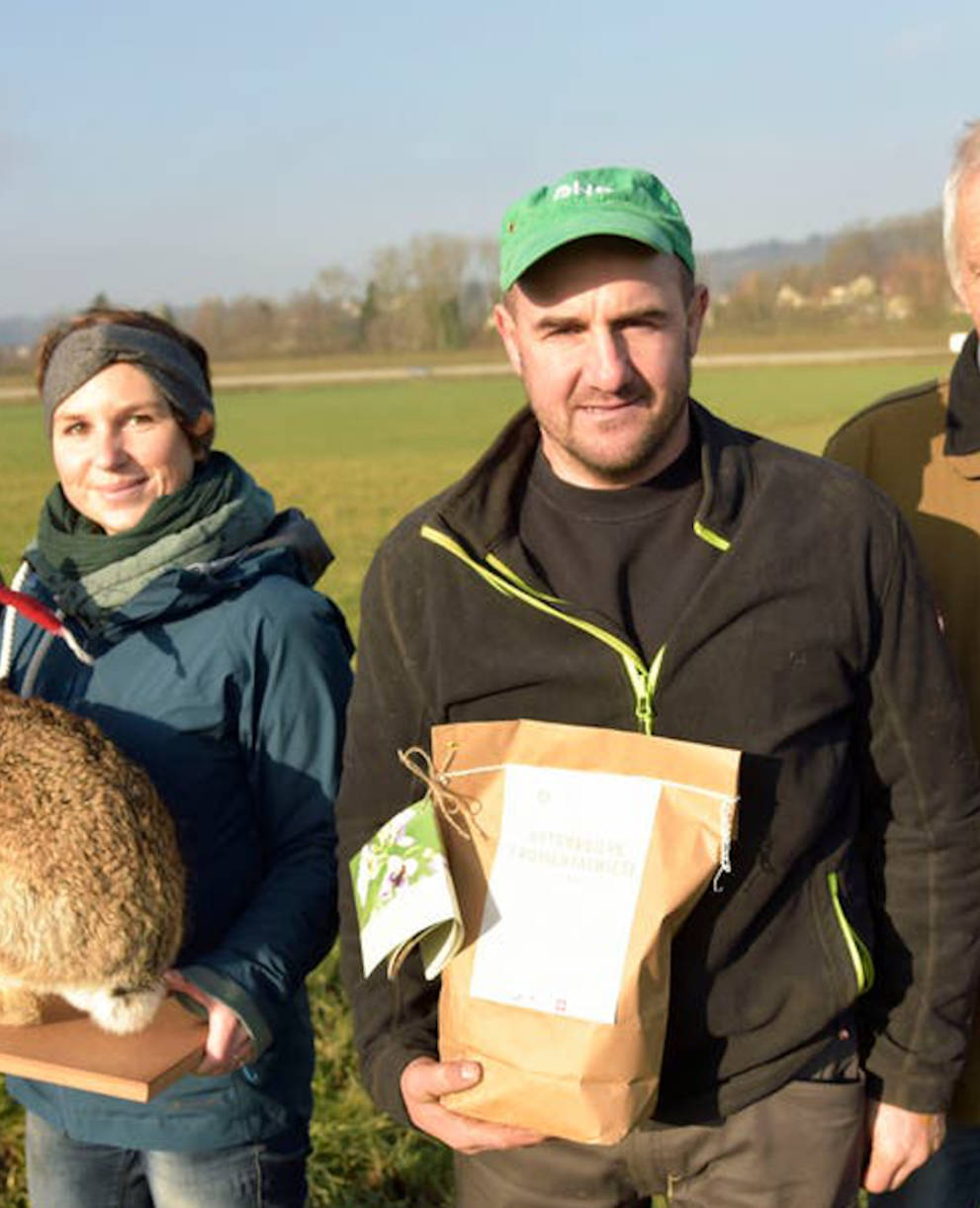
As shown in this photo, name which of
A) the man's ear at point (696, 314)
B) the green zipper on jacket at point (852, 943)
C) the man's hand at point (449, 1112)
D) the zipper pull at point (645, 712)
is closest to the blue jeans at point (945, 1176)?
the green zipper on jacket at point (852, 943)

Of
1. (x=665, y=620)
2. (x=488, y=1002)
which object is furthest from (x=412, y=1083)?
(x=665, y=620)

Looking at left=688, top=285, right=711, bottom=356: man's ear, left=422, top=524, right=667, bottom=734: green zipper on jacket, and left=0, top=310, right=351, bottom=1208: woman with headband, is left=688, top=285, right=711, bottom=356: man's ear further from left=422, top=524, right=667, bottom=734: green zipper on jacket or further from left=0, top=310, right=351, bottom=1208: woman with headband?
left=0, top=310, right=351, bottom=1208: woman with headband

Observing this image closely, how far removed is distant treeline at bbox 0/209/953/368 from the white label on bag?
86.0 m

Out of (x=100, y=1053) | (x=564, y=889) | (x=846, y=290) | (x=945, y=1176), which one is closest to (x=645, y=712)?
(x=564, y=889)

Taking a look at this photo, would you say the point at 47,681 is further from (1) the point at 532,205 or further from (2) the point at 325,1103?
(2) the point at 325,1103

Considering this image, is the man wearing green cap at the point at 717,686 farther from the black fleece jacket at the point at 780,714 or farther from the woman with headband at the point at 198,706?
the woman with headband at the point at 198,706

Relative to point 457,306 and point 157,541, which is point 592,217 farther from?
point 457,306

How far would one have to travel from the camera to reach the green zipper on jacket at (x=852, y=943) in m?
2.59

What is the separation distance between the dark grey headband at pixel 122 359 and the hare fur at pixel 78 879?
843mm

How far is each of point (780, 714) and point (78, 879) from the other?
136 centimetres

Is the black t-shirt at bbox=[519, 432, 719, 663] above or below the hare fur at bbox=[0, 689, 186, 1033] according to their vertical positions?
above

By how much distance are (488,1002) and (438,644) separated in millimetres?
666

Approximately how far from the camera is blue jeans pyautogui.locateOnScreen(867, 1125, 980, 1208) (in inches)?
123

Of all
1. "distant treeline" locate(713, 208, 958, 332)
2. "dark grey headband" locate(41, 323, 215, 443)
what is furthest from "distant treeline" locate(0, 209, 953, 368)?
"dark grey headband" locate(41, 323, 215, 443)
